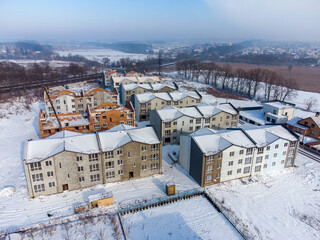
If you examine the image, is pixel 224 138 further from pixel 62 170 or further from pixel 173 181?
pixel 62 170

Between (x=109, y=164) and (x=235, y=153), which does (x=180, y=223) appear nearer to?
(x=109, y=164)

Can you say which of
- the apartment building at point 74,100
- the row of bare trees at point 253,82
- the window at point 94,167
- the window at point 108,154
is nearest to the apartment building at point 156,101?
the apartment building at point 74,100

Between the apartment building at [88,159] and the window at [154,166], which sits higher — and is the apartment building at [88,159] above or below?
above

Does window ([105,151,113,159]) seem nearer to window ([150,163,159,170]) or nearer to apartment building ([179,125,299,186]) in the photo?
window ([150,163,159,170])

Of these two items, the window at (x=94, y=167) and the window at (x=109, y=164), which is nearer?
the window at (x=94, y=167)

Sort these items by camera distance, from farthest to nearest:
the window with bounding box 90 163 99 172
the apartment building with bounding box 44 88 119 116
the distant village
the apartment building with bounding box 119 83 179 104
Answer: the apartment building with bounding box 119 83 179 104 → the apartment building with bounding box 44 88 119 116 → the window with bounding box 90 163 99 172 → the distant village

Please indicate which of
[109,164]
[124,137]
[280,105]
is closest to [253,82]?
[280,105]

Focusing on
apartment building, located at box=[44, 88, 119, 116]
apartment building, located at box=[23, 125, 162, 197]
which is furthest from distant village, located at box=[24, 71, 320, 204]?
apartment building, located at box=[44, 88, 119, 116]

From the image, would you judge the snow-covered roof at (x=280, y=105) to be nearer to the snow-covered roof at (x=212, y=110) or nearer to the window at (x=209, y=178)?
the snow-covered roof at (x=212, y=110)

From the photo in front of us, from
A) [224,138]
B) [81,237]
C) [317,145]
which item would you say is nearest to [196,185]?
[224,138]
